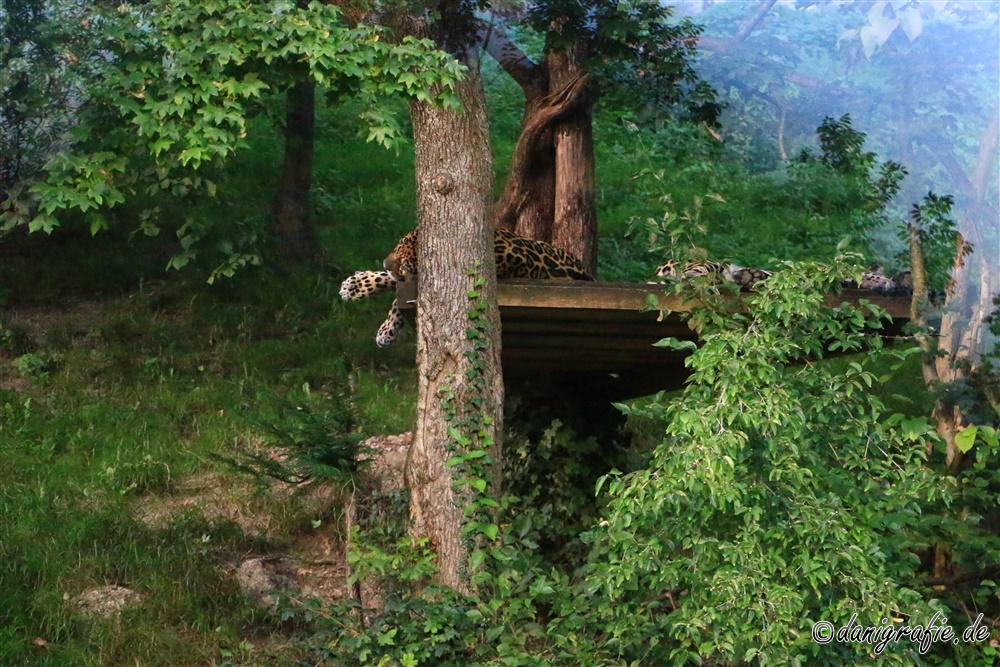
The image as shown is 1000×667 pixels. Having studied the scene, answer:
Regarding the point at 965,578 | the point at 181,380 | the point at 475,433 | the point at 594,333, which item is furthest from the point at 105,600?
the point at 965,578

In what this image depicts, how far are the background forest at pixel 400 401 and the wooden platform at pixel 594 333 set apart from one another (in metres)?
0.33

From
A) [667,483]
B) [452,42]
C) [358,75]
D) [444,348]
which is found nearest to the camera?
[667,483]

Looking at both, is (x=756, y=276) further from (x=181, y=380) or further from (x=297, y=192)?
(x=297, y=192)

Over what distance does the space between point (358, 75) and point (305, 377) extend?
4.92 meters

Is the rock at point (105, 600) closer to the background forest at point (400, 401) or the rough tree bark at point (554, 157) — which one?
the background forest at point (400, 401)

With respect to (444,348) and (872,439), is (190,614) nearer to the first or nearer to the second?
(444,348)

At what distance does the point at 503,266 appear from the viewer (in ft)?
24.4

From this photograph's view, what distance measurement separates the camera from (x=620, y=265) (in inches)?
503

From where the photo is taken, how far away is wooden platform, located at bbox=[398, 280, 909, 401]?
244 inches

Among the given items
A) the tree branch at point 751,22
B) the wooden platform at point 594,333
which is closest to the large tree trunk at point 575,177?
the wooden platform at point 594,333

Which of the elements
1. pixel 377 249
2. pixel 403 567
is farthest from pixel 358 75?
pixel 377 249

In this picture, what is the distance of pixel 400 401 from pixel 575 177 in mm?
2670

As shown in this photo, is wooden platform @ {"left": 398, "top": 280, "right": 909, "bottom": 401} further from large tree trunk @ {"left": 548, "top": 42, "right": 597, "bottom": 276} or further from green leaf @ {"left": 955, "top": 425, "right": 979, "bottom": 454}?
green leaf @ {"left": 955, "top": 425, "right": 979, "bottom": 454}

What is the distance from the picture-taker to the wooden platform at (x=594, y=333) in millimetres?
6188
